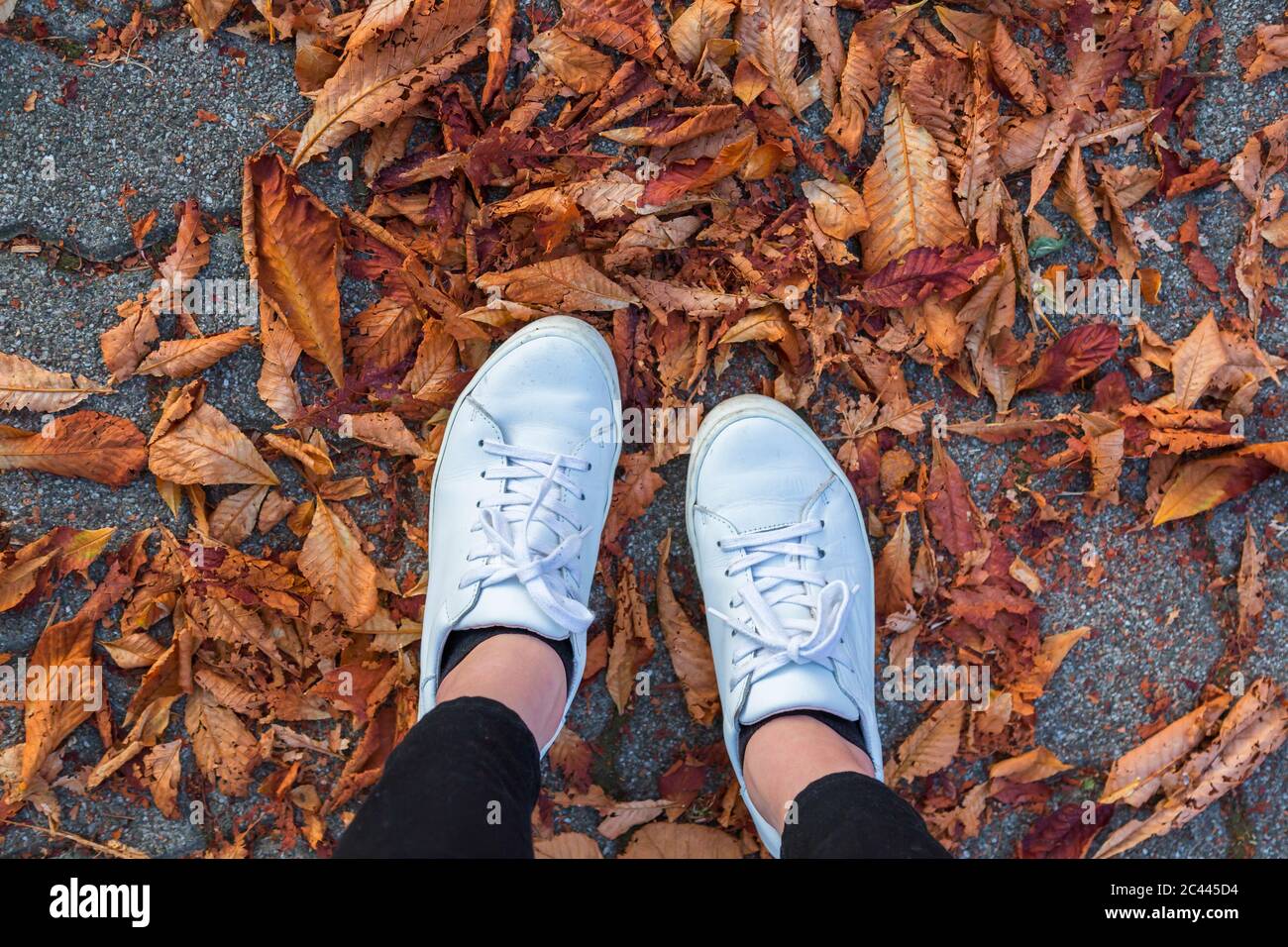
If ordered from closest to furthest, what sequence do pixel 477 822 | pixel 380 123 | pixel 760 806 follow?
pixel 477 822 < pixel 760 806 < pixel 380 123

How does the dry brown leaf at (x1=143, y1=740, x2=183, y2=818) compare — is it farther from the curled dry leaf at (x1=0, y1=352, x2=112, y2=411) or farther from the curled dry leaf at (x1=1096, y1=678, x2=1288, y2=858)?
the curled dry leaf at (x1=1096, y1=678, x2=1288, y2=858)

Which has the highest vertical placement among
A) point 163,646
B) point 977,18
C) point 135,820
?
point 977,18

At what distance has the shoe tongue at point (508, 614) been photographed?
5.21ft

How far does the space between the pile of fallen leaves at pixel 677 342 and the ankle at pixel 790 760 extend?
22 centimetres

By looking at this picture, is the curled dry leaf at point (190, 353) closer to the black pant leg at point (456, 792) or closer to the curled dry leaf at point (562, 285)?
the curled dry leaf at point (562, 285)

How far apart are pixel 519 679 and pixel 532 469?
0.51 metres

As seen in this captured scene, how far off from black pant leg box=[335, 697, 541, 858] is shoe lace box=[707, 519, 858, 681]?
58 centimetres

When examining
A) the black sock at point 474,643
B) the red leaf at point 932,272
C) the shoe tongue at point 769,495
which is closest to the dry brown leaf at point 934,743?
the shoe tongue at point 769,495

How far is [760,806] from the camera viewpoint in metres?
1.53

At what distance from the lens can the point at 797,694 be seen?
63.6 inches

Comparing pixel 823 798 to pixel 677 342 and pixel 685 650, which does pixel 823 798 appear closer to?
pixel 685 650

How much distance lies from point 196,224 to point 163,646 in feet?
3.13
